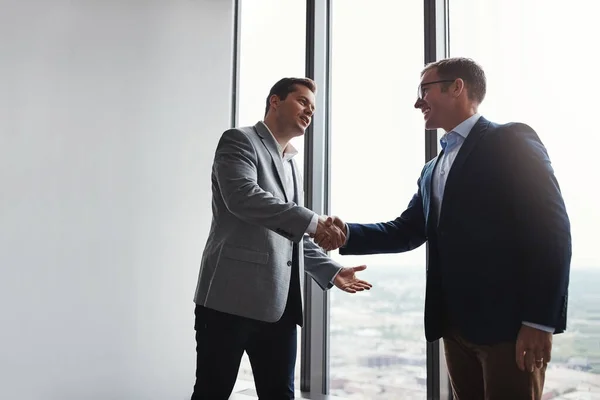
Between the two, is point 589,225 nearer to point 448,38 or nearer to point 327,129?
point 448,38

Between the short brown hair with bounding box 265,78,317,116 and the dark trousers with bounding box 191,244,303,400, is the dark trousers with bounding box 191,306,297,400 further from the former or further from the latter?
the short brown hair with bounding box 265,78,317,116

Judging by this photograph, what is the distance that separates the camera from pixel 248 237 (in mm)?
1741

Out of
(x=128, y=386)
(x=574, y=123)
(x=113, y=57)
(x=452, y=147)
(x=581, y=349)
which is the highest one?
(x=113, y=57)

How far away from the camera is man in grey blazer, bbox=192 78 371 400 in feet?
5.49

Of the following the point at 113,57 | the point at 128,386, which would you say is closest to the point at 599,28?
the point at 113,57

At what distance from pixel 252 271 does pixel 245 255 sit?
58mm

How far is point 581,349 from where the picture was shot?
205 centimetres

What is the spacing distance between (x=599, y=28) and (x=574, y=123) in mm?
405

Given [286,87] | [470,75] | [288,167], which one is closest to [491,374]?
[470,75]

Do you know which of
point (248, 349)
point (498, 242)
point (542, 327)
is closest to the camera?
point (542, 327)

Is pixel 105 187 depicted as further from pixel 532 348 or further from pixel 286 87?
pixel 532 348

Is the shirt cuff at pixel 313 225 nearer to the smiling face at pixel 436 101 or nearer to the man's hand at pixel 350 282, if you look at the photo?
the man's hand at pixel 350 282

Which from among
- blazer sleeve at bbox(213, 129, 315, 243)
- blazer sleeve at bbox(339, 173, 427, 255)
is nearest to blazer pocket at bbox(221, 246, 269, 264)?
blazer sleeve at bbox(213, 129, 315, 243)

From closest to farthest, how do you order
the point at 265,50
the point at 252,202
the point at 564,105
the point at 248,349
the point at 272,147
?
the point at 252,202
the point at 248,349
the point at 272,147
the point at 564,105
the point at 265,50
